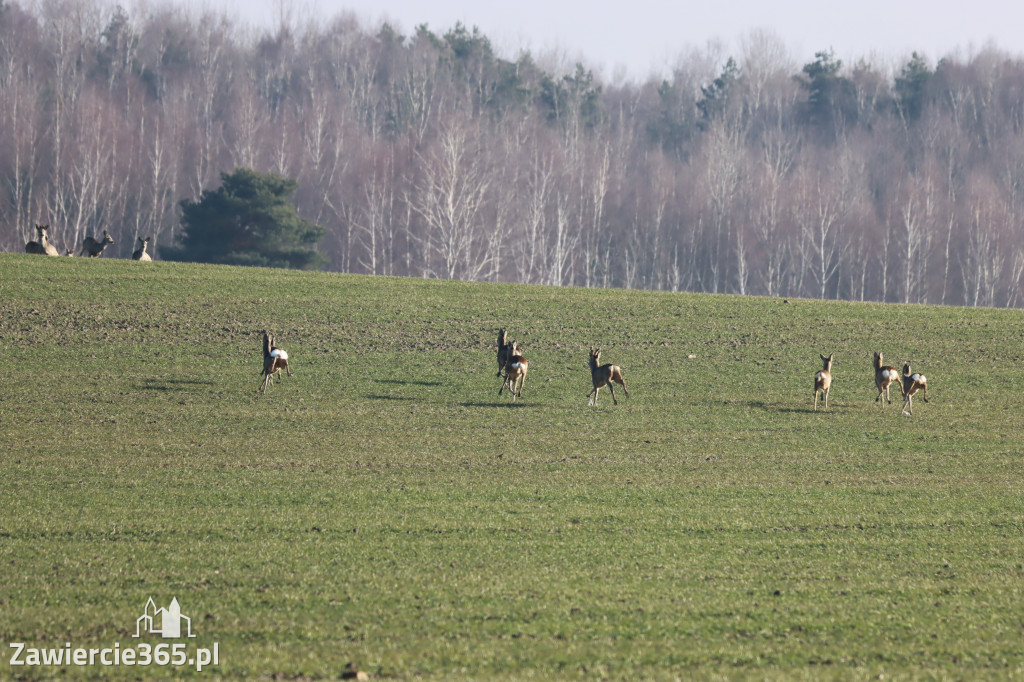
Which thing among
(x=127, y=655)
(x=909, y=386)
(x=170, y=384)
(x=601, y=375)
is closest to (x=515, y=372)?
(x=601, y=375)

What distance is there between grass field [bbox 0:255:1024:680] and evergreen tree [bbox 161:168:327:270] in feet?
96.4

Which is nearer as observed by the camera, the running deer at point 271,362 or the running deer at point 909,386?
the running deer at point 909,386

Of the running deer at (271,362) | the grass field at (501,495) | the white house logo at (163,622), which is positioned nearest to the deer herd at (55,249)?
the grass field at (501,495)

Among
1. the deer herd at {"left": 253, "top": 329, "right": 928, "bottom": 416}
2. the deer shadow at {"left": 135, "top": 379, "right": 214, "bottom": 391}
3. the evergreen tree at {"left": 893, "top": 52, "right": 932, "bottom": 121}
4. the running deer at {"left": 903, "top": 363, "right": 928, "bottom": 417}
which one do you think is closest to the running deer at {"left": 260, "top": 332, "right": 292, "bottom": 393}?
the deer herd at {"left": 253, "top": 329, "right": 928, "bottom": 416}

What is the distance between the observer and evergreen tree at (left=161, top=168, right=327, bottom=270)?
64.9m

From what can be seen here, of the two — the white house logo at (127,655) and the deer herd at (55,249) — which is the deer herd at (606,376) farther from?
the deer herd at (55,249)

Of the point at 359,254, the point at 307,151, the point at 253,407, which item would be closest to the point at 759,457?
the point at 253,407

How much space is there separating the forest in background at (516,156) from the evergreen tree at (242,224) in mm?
20123

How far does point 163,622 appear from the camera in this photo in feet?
30.0

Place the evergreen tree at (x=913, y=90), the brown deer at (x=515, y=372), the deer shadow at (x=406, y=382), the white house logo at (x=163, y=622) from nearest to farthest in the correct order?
the white house logo at (x=163, y=622) < the brown deer at (x=515, y=372) < the deer shadow at (x=406, y=382) < the evergreen tree at (x=913, y=90)

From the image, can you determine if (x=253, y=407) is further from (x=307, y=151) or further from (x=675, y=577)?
(x=307, y=151)

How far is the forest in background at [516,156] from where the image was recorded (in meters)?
91.7

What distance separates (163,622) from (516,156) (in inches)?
3776

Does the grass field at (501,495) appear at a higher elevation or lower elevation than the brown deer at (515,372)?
lower
